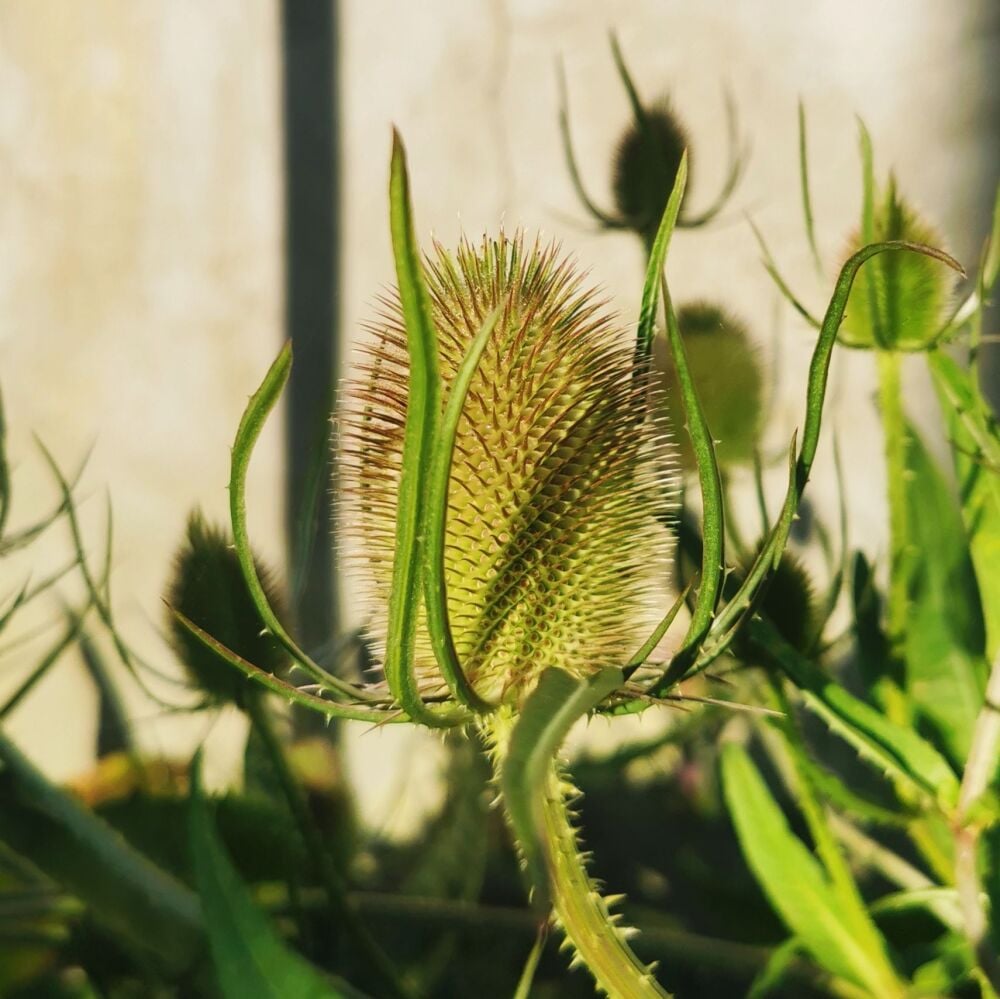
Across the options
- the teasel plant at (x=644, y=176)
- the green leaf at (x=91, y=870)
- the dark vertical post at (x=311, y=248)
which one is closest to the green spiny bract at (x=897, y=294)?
the teasel plant at (x=644, y=176)

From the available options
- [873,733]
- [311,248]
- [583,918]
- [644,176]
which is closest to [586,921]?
[583,918]

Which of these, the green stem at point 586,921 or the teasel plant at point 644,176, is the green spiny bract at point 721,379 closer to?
the teasel plant at point 644,176

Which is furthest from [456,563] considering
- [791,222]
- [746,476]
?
[791,222]

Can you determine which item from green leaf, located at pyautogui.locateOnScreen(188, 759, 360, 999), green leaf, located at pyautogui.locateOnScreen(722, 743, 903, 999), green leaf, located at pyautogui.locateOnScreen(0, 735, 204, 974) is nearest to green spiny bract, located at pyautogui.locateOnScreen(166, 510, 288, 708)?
green leaf, located at pyautogui.locateOnScreen(0, 735, 204, 974)

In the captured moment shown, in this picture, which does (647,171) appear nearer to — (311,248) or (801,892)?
(801,892)

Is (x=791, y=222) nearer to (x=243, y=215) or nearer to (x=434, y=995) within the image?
(x=243, y=215)

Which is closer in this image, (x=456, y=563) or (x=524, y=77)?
(x=456, y=563)
